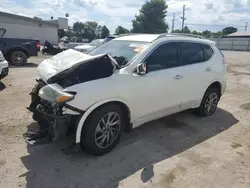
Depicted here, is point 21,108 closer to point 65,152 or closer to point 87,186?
point 65,152

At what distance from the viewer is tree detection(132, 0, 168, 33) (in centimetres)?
→ 5178

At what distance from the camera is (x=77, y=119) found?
304cm

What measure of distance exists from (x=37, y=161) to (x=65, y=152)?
414 mm

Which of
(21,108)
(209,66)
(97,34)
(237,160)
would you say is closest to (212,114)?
(209,66)

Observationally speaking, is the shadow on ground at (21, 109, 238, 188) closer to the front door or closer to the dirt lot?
the dirt lot

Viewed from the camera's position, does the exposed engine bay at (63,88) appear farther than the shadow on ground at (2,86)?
No

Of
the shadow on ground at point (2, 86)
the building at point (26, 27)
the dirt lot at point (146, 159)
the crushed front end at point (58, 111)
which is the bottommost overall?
the dirt lot at point (146, 159)

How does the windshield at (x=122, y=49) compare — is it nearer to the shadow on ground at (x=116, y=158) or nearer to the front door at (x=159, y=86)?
the front door at (x=159, y=86)

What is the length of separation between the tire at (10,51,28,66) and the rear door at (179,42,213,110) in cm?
983

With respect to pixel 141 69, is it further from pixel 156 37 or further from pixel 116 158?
pixel 116 158

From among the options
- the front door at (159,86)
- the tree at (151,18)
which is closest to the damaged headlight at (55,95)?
the front door at (159,86)

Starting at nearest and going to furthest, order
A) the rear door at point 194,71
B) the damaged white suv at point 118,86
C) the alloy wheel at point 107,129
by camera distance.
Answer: the damaged white suv at point 118,86 < the alloy wheel at point 107,129 < the rear door at point 194,71

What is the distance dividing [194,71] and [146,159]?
2.06 metres

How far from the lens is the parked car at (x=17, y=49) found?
11.2 meters
